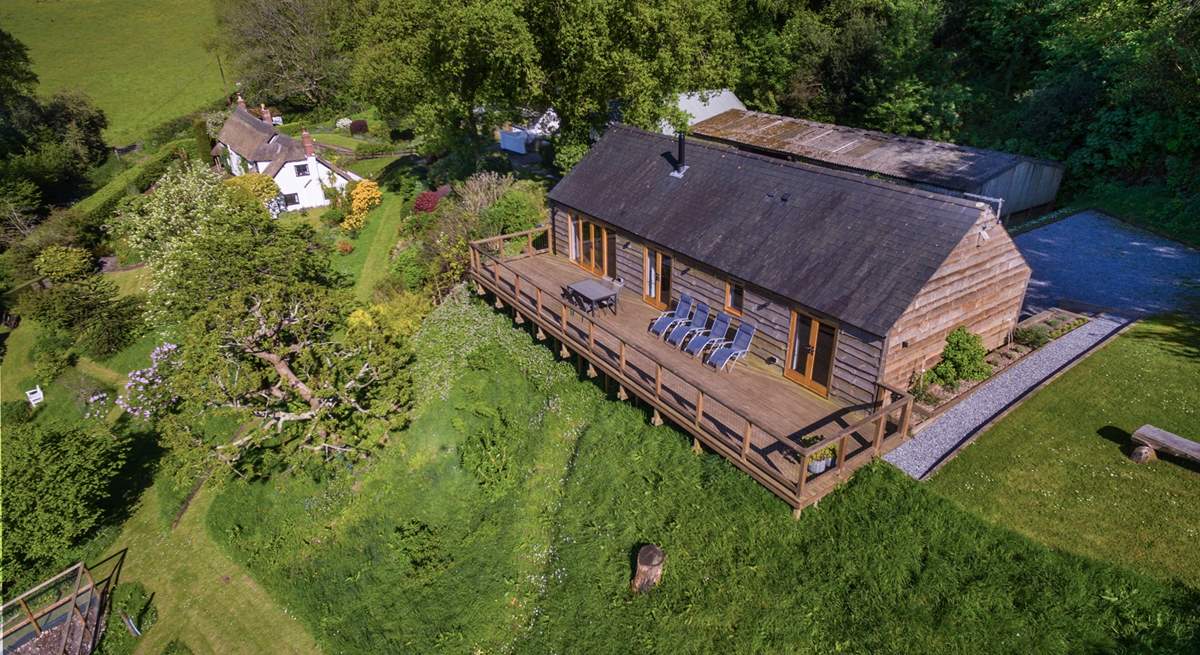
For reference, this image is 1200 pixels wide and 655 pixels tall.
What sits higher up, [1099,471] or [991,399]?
[991,399]

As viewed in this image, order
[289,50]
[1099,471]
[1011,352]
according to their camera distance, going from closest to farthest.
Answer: [1099,471] → [1011,352] → [289,50]

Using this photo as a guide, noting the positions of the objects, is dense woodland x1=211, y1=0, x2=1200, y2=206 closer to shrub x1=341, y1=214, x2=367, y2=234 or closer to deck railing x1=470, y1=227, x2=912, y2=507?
shrub x1=341, y1=214, x2=367, y2=234

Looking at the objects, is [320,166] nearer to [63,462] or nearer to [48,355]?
[48,355]

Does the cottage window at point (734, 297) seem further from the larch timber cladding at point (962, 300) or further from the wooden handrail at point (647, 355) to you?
the larch timber cladding at point (962, 300)

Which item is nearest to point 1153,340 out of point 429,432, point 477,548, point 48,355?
point 477,548

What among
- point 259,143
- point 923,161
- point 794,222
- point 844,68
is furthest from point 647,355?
point 259,143

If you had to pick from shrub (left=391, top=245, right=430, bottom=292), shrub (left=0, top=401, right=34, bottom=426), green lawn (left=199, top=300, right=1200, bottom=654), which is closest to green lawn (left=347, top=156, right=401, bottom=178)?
shrub (left=391, top=245, right=430, bottom=292)

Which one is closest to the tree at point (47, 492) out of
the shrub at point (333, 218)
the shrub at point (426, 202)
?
the shrub at point (426, 202)

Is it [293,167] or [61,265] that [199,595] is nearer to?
[61,265]
